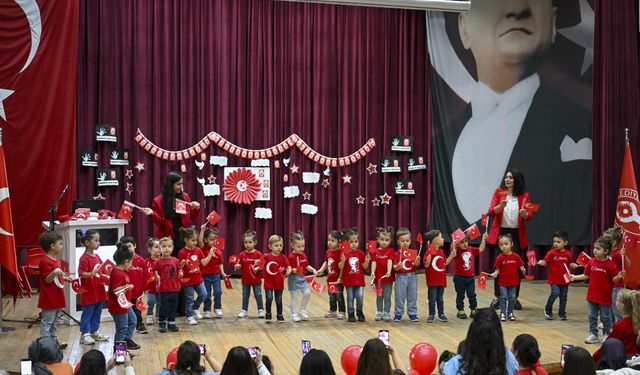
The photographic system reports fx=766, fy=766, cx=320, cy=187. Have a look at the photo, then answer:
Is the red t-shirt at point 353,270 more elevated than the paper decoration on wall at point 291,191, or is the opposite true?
the paper decoration on wall at point 291,191

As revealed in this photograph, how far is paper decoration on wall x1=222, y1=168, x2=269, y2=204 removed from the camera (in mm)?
11359

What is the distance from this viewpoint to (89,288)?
677cm

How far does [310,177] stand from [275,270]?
4.05 meters

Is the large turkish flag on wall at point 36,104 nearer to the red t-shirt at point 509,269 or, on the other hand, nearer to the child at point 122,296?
the child at point 122,296

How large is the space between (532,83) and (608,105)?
125 cm

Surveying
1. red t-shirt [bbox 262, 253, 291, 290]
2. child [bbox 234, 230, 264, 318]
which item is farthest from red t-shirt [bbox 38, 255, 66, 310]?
red t-shirt [bbox 262, 253, 291, 290]

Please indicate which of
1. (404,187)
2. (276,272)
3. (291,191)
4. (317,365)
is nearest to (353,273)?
(276,272)

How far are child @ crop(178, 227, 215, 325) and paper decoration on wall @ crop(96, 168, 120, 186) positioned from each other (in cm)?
310

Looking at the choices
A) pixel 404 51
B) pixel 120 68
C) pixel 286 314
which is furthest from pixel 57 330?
pixel 404 51

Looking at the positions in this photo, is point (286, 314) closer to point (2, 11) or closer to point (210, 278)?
point (210, 278)

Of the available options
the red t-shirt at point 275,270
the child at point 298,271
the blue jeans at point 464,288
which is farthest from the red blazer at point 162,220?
the blue jeans at point 464,288

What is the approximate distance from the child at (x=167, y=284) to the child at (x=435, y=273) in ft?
8.47

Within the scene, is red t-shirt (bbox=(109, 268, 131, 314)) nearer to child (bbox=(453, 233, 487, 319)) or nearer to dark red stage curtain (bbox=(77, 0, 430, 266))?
child (bbox=(453, 233, 487, 319))

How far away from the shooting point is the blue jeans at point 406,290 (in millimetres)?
8047
